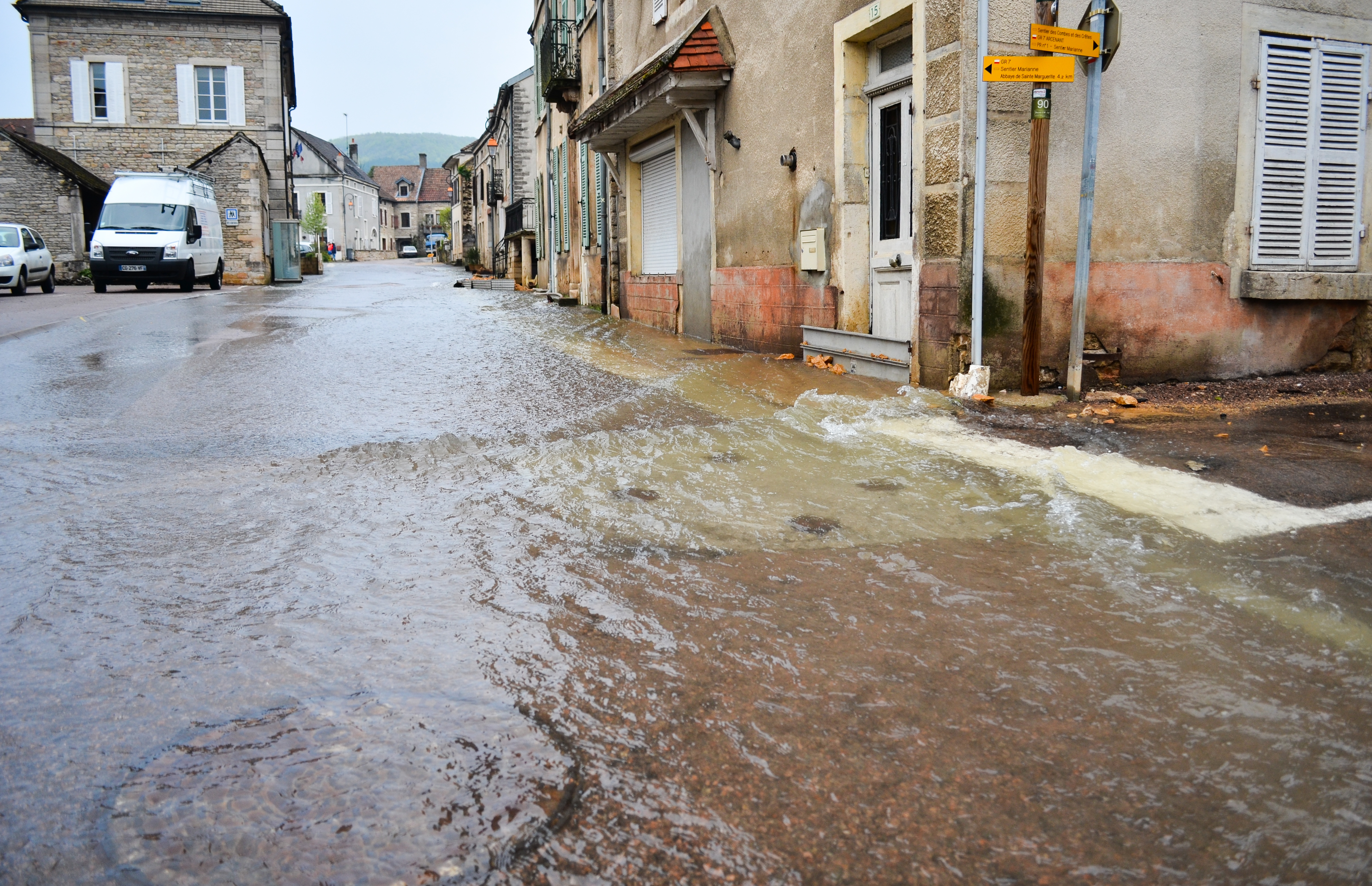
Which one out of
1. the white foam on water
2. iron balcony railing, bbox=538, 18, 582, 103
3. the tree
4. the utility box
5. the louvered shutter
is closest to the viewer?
the white foam on water

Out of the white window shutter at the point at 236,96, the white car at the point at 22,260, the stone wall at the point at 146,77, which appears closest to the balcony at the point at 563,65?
the white car at the point at 22,260

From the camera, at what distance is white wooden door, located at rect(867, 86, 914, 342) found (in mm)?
8078

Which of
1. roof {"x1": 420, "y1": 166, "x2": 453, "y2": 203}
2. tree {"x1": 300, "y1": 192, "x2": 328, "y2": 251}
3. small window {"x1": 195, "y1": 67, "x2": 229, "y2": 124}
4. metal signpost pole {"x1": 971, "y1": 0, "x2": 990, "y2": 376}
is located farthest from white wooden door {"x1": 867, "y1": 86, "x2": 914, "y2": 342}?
roof {"x1": 420, "y1": 166, "x2": 453, "y2": 203}

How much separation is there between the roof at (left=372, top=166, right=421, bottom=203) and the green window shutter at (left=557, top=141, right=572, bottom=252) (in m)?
79.0

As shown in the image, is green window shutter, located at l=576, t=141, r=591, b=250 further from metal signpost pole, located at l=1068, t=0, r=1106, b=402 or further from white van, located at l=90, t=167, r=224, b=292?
metal signpost pole, located at l=1068, t=0, r=1106, b=402

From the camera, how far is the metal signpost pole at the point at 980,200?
6.83 meters

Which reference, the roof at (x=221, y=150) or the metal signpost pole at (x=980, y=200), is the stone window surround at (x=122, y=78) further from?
the metal signpost pole at (x=980, y=200)

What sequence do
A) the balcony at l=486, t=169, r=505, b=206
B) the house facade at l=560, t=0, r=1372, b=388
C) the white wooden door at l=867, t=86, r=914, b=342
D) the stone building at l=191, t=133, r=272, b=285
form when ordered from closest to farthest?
1. the house facade at l=560, t=0, r=1372, b=388
2. the white wooden door at l=867, t=86, r=914, b=342
3. the stone building at l=191, t=133, r=272, b=285
4. the balcony at l=486, t=169, r=505, b=206

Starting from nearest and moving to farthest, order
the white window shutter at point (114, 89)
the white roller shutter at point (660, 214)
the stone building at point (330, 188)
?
the white roller shutter at point (660, 214) → the white window shutter at point (114, 89) → the stone building at point (330, 188)

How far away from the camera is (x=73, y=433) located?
554cm

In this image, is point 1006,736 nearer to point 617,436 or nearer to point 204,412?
point 617,436

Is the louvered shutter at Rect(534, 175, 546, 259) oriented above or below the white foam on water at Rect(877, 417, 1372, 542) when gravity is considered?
above

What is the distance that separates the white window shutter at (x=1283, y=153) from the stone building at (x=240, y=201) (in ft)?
90.3

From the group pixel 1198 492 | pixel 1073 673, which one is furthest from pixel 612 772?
pixel 1198 492
